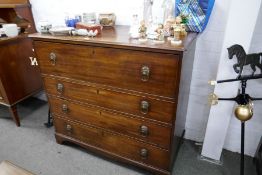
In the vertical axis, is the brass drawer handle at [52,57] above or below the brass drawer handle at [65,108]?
above

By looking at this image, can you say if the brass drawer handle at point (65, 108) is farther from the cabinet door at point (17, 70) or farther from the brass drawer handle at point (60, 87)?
the cabinet door at point (17, 70)

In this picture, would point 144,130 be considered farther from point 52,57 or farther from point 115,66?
point 52,57

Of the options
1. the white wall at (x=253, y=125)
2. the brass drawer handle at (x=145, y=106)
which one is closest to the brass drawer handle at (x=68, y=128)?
the brass drawer handle at (x=145, y=106)

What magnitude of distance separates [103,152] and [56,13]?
1.36m

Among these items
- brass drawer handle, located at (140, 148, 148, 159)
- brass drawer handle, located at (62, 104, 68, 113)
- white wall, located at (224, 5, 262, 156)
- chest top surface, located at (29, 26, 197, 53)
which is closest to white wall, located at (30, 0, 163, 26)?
chest top surface, located at (29, 26, 197, 53)

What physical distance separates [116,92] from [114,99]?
2.4 inches

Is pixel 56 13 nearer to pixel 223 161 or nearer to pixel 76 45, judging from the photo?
pixel 76 45

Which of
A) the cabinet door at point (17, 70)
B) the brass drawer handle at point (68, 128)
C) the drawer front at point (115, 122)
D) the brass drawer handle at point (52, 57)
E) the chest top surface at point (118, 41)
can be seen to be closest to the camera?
the chest top surface at point (118, 41)

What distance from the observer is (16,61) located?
1.97 m

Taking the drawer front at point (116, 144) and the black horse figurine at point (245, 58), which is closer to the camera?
the black horse figurine at point (245, 58)

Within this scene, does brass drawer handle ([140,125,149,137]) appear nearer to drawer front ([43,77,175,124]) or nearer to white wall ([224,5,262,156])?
drawer front ([43,77,175,124])

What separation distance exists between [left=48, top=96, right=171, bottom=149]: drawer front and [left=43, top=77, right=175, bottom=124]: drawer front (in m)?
0.06

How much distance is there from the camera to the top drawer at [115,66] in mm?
1093

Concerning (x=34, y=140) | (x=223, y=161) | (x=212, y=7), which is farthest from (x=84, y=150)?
(x=212, y=7)
